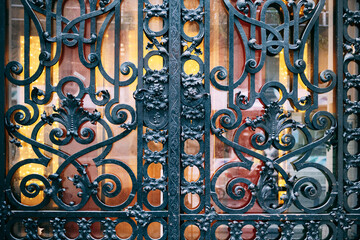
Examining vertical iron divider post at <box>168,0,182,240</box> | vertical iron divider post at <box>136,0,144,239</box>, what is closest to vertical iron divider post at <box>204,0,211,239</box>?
vertical iron divider post at <box>168,0,182,240</box>

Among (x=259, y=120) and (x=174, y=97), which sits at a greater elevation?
(x=174, y=97)

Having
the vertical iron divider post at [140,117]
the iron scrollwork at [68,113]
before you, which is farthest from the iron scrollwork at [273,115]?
the iron scrollwork at [68,113]

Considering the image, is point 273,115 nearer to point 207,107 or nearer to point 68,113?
point 207,107

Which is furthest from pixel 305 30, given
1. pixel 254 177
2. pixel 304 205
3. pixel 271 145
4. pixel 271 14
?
pixel 304 205

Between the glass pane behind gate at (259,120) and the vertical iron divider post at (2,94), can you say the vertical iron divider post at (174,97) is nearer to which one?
the glass pane behind gate at (259,120)

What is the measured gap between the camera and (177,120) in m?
2.33

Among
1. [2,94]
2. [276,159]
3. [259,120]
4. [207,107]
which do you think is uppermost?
[2,94]

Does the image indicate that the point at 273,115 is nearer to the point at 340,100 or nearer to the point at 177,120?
the point at 340,100

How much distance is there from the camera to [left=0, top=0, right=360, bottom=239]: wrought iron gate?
2357 mm

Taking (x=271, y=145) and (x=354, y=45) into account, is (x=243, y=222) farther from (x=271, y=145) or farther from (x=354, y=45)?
(x=354, y=45)

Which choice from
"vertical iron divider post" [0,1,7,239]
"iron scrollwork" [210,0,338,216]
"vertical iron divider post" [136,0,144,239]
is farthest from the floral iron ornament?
"vertical iron divider post" [0,1,7,239]

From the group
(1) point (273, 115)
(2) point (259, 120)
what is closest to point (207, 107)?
(2) point (259, 120)

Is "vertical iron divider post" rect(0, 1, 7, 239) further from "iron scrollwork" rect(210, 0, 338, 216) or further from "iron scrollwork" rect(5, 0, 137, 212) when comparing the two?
"iron scrollwork" rect(210, 0, 338, 216)

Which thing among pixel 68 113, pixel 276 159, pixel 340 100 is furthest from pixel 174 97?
pixel 340 100
